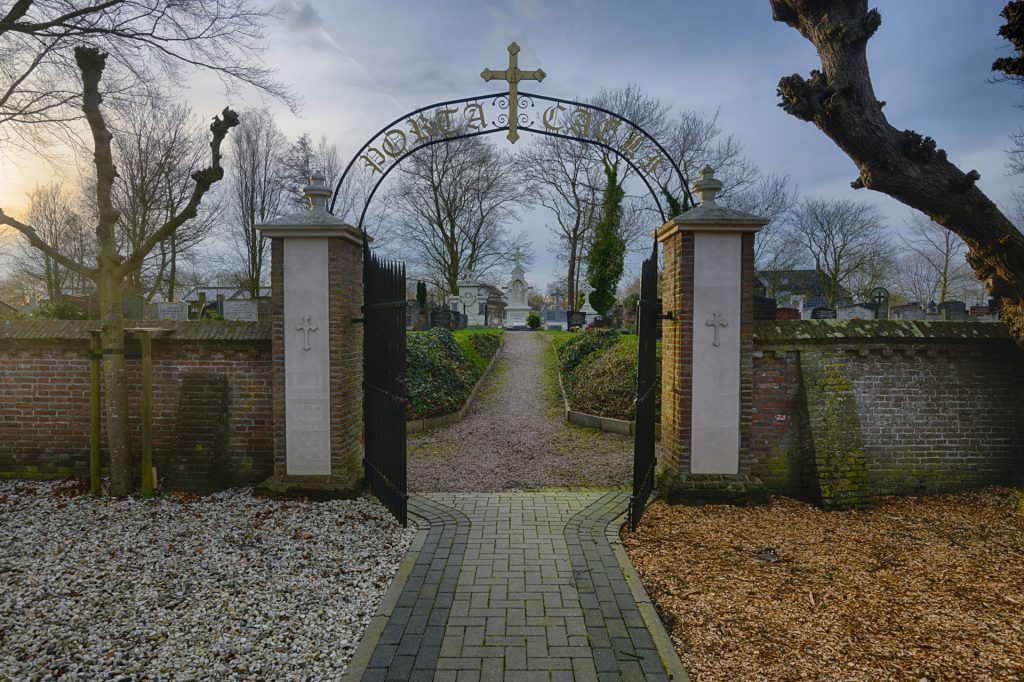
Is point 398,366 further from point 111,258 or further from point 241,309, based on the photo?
point 241,309

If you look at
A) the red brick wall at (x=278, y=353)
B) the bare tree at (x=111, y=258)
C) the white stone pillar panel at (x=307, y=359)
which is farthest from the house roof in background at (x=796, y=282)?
the bare tree at (x=111, y=258)

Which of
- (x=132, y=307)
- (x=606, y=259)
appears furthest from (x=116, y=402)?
(x=606, y=259)

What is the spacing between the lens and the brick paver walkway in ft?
10.2

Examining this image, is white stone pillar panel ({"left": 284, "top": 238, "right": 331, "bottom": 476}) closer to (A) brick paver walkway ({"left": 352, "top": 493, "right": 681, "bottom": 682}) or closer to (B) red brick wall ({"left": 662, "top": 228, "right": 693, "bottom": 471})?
(A) brick paver walkway ({"left": 352, "top": 493, "right": 681, "bottom": 682})

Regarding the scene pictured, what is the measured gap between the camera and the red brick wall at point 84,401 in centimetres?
620

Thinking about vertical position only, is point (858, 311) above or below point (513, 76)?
below

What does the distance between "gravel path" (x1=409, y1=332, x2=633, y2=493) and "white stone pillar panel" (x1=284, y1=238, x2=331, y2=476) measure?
160 cm

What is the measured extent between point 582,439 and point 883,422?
4.81m

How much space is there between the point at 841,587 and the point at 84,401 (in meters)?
8.06

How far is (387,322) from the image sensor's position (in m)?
5.27

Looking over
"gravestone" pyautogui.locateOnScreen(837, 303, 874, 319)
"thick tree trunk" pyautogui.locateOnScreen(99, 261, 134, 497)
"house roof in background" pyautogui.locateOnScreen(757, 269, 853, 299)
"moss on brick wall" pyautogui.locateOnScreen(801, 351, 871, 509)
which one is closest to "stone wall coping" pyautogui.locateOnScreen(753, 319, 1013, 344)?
"moss on brick wall" pyautogui.locateOnScreen(801, 351, 871, 509)

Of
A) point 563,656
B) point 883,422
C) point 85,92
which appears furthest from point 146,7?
point 883,422

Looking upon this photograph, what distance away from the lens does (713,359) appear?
229 inches

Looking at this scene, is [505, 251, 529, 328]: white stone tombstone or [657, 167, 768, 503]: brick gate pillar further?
[505, 251, 529, 328]: white stone tombstone
